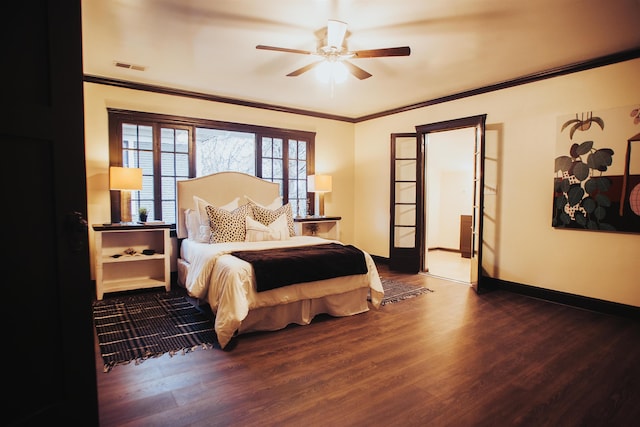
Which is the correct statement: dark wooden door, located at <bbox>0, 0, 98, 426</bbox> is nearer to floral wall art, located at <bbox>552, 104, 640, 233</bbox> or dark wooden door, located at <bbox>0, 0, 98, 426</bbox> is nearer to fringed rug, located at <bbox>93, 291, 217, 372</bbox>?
fringed rug, located at <bbox>93, 291, 217, 372</bbox>

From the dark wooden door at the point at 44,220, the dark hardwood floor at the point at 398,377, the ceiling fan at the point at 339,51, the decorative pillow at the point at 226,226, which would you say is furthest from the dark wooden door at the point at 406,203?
the dark wooden door at the point at 44,220

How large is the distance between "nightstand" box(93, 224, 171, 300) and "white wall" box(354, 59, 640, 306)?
434cm

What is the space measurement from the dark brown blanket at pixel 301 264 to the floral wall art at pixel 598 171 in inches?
96.3

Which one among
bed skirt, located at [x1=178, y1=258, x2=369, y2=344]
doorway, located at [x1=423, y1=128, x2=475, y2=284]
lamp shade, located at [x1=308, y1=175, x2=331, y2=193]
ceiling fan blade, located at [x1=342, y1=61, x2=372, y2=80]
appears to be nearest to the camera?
bed skirt, located at [x1=178, y1=258, x2=369, y2=344]

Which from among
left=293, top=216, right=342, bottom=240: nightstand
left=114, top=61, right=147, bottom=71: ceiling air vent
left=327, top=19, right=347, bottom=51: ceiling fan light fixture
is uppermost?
left=114, top=61, right=147, bottom=71: ceiling air vent

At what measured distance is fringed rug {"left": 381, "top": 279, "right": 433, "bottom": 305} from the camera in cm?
418

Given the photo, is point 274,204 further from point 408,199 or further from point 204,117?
point 408,199

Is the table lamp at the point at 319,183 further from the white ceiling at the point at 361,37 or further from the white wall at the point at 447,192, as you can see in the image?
the white wall at the point at 447,192

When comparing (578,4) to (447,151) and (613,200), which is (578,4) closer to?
(613,200)

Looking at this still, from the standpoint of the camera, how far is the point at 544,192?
4195 millimetres

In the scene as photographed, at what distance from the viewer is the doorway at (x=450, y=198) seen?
21.5 feet

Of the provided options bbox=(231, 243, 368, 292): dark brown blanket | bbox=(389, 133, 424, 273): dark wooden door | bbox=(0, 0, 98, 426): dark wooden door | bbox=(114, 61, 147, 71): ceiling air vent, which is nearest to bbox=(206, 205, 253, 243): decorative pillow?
bbox=(231, 243, 368, 292): dark brown blanket

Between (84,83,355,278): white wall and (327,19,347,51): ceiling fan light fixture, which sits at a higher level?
(327,19,347,51): ceiling fan light fixture

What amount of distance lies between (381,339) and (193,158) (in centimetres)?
359
